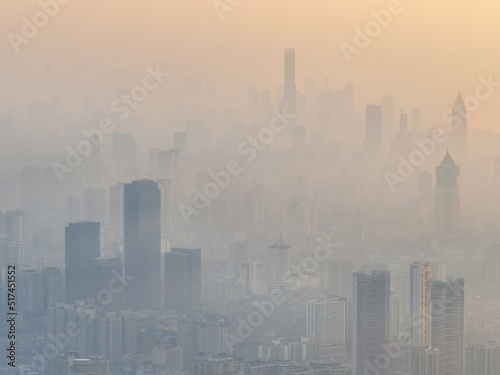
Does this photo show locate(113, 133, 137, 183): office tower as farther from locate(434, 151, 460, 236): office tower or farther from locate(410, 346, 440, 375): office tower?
locate(410, 346, 440, 375): office tower

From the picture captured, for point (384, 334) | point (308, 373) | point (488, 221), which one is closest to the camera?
point (308, 373)

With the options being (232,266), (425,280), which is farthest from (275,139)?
(425,280)

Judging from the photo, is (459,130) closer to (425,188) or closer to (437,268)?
(425,188)

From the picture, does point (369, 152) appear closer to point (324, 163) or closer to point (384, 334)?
point (324, 163)

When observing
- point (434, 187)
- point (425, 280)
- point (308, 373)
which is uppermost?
point (434, 187)

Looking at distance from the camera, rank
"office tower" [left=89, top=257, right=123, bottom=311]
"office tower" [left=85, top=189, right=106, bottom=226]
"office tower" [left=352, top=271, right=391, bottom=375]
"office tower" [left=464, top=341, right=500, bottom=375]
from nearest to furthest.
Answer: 1. "office tower" [left=464, top=341, right=500, bottom=375]
2. "office tower" [left=352, top=271, right=391, bottom=375]
3. "office tower" [left=85, top=189, right=106, bottom=226]
4. "office tower" [left=89, top=257, right=123, bottom=311]

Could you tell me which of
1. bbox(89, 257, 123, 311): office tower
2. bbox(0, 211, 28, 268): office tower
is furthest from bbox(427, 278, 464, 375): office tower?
bbox(0, 211, 28, 268): office tower
